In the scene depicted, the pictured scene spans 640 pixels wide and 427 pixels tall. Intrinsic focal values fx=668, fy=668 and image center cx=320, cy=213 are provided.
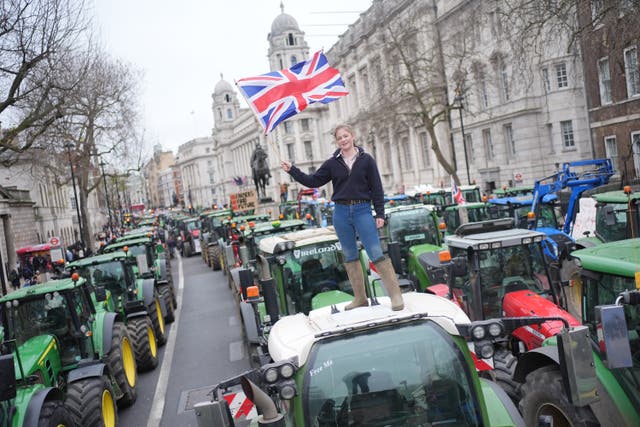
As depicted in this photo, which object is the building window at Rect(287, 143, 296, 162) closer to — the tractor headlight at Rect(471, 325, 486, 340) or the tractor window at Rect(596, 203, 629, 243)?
the tractor window at Rect(596, 203, 629, 243)

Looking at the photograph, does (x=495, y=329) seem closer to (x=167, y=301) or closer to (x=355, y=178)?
(x=355, y=178)

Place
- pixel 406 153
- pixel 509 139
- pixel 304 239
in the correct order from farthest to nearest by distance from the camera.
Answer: pixel 406 153, pixel 509 139, pixel 304 239

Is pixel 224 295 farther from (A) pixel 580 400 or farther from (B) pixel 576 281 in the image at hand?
(A) pixel 580 400

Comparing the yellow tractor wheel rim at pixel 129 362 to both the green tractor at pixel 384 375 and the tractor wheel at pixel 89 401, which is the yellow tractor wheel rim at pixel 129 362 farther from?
the green tractor at pixel 384 375

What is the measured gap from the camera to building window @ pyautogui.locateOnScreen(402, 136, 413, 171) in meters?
57.3

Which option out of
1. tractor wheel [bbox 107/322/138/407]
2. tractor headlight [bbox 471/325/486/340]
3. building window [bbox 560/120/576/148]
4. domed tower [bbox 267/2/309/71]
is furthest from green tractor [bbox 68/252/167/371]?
domed tower [bbox 267/2/309/71]

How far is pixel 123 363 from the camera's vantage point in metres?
10.9

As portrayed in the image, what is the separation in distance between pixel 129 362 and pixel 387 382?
8.67 m

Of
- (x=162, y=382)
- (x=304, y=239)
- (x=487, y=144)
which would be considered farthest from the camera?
(x=487, y=144)

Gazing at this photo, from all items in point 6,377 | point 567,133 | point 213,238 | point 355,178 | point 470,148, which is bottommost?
point 213,238

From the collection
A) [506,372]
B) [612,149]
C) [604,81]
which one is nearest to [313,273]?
[506,372]

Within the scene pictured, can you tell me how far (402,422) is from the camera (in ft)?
13.5

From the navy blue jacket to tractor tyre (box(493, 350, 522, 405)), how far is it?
2.57m

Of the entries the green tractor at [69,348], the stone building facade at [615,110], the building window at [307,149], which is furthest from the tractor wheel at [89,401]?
the building window at [307,149]
